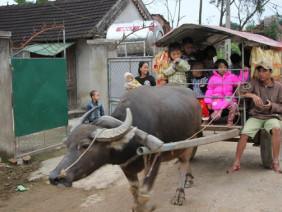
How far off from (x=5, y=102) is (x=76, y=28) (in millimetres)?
6724

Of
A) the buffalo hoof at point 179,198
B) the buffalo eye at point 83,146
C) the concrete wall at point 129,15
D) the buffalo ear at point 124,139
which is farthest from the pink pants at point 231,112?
the concrete wall at point 129,15

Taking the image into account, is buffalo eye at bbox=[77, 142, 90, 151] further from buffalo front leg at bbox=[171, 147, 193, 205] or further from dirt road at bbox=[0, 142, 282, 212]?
buffalo front leg at bbox=[171, 147, 193, 205]

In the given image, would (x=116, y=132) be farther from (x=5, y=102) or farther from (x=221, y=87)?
(x=5, y=102)

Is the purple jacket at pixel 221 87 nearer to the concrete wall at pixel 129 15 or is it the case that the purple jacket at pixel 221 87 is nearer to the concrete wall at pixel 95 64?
the concrete wall at pixel 95 64

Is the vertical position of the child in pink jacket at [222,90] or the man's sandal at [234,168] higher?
the child in pink jacket at [222,90]

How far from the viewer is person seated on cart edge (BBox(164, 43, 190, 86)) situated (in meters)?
5.59

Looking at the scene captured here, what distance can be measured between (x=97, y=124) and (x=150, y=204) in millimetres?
1085

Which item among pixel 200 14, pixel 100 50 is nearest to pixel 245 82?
pixel 100 50

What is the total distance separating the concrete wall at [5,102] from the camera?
20.9ft

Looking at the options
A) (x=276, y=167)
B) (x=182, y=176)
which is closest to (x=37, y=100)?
(x=182, y=176)

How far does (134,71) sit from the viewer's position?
955 centimetres

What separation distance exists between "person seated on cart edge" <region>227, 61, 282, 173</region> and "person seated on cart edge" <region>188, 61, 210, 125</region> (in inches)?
25.0

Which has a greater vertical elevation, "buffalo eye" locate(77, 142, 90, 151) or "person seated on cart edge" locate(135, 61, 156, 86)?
"person seated on cart edge" locate(135, 61, 156, 86)

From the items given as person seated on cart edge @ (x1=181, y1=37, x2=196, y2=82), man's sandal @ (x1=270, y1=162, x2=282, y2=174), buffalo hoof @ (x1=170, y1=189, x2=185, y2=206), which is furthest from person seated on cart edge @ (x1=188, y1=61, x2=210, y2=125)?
buffalo hoof @ (x1=170, y1=189, x2=185, y2=206)
